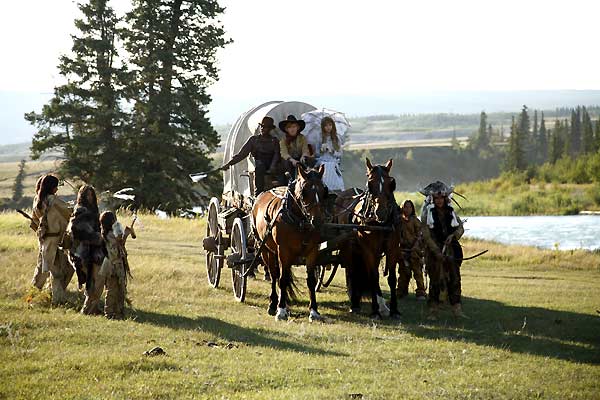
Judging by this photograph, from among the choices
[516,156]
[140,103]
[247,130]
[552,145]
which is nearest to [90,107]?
[140,103]

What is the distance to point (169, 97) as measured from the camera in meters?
39.5

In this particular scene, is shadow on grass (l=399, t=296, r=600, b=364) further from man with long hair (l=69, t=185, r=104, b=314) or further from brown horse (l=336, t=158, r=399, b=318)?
man with long hair (l=69, t=185, r=104, b=314)

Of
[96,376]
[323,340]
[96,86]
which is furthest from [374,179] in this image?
[96,86]

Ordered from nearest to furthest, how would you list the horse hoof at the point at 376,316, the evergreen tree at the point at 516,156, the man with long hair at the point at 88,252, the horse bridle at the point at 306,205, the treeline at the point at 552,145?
the man with long hair at the point at 88,252
the horse bridle at the point at 306,205
the horse hoof at the point at 376,316
the evergreen tree at the point at 516,156
the treeline at the point at 552,145

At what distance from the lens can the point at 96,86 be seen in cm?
4072

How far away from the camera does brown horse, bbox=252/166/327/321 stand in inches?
478

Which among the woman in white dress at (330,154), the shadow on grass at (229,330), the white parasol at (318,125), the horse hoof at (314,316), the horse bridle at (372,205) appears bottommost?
the horse hoof at (314,316)

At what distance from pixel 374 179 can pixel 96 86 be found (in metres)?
31.1

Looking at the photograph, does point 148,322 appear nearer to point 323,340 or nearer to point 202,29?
point 323,340

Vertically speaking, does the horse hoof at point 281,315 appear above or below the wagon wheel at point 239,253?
below

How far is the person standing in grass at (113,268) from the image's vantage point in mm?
11883

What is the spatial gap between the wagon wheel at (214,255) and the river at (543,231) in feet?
61.3

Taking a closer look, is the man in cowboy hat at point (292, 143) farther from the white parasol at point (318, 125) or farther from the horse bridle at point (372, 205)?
the horse bridle at point (372, 205)

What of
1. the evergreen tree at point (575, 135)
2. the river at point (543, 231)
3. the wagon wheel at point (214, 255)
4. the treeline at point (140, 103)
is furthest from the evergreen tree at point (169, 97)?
the evergreen tree at point (575, 135)
